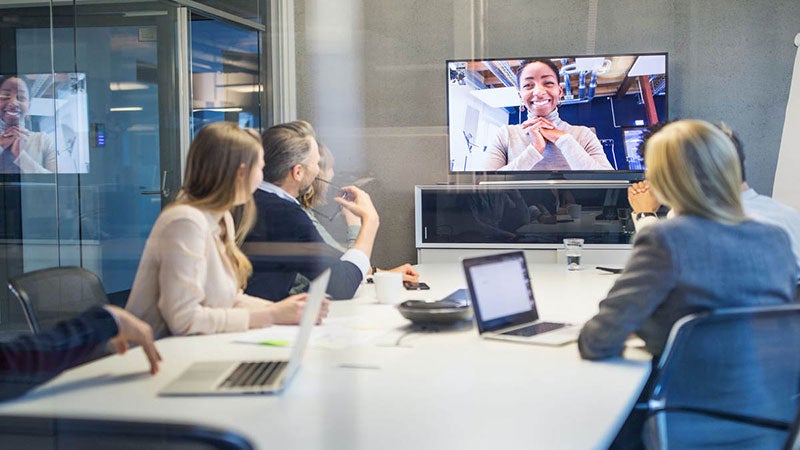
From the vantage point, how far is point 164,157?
3.27 meters

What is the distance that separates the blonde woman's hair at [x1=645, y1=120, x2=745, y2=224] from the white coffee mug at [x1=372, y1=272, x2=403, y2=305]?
608 millimetres

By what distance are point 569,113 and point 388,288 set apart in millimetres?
2115

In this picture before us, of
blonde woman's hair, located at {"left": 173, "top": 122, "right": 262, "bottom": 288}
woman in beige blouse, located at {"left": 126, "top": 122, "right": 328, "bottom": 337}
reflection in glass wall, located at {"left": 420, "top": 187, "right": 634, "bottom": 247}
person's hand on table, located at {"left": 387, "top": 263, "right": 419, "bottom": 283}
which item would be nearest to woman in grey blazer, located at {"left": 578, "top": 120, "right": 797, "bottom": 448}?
woman in beige blouse, located at {"left": 126, "top": 122, "right": 328, "bottom": 337}

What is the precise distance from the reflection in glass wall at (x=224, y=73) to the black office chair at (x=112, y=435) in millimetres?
2507

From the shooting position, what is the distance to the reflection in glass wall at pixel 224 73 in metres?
3.49

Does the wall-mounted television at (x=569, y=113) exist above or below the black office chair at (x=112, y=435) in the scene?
above

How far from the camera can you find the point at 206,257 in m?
1.44

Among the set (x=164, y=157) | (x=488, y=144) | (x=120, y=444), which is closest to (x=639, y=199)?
(x=488, y=144)

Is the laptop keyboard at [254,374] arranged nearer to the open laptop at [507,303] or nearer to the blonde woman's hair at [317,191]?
the open laptop at [507,303]

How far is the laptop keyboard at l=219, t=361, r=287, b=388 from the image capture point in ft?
3.26

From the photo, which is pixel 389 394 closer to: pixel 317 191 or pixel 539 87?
pixel 317 191

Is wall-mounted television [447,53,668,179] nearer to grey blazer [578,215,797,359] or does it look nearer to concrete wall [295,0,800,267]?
concrete wall [295,0,800,267]

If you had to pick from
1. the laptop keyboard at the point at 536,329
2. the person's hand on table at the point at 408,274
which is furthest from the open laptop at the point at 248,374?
the person's hand on table at the point at 408,274

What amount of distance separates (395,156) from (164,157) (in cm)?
118
